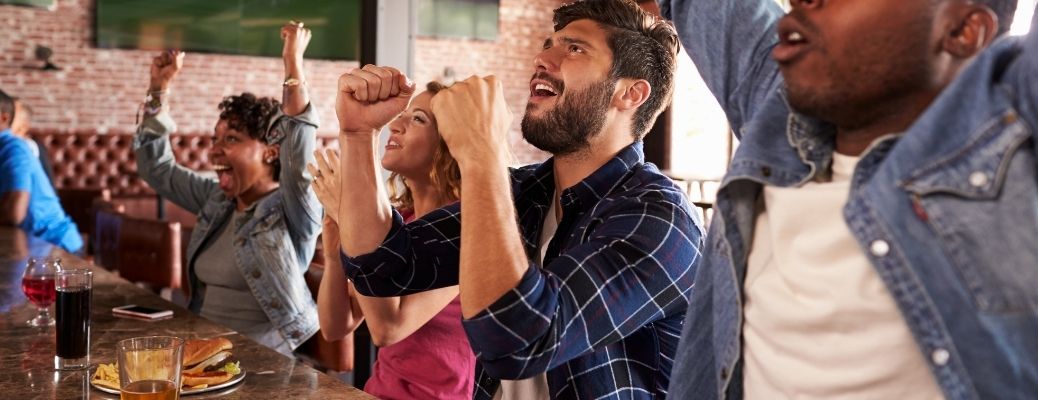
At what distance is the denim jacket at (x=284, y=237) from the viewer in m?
2.79

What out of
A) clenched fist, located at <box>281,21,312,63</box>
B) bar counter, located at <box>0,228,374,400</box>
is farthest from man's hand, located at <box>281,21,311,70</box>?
bar counter, located at <box>0,228,374,400</box>

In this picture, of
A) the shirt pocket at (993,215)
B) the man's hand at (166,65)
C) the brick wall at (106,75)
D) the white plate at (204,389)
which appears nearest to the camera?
the shirt pocket at (993,215)

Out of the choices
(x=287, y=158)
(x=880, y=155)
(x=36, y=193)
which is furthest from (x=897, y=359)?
(x=36, y=193)

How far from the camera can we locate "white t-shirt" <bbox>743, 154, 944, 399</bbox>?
984 millimetres

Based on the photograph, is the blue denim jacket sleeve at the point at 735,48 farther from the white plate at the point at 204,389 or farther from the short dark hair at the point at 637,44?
the white plate at the point at 204,389

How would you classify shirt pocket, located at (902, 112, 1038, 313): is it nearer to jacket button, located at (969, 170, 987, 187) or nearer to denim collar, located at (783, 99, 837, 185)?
jacket button, located at (969, 170, 987, 187)

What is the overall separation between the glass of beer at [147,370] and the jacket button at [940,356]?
96 cm

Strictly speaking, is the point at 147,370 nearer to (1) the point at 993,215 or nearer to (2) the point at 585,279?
(2) the point at 585,279

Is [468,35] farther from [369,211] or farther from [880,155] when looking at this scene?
[880,155]

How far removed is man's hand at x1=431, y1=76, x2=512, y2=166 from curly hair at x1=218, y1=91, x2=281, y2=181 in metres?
1.82

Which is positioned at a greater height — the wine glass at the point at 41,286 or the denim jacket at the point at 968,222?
the denim jacket at the point at 968,222

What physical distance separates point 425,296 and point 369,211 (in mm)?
571

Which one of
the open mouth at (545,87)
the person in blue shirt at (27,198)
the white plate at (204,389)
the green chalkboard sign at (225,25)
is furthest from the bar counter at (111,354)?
the green chalkboard sign at (225,25)

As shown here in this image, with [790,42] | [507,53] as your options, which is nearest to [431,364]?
[790,42]
